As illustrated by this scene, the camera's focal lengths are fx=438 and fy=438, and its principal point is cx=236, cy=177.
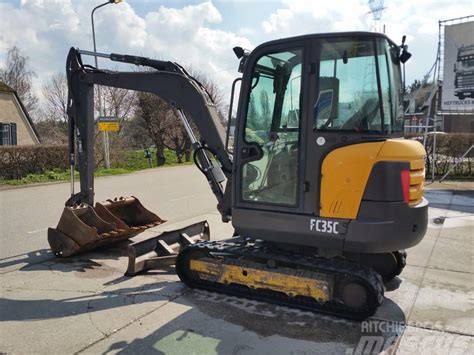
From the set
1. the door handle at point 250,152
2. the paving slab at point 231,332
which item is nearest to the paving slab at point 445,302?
the paving slab at point 231,332

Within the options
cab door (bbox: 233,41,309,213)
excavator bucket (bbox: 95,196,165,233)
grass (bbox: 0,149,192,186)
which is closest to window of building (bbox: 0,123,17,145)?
grass (bbox: 0,149,192,186)

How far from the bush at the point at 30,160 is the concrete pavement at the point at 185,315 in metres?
10.6

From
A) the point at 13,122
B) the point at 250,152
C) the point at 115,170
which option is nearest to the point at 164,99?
the point at 250,152

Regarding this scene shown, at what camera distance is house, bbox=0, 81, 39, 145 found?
2724 centimetres

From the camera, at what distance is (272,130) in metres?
4.50

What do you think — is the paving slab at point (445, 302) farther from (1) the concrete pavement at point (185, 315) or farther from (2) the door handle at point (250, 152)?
(2) the door handle at point (250, 152)

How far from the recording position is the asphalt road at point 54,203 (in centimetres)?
702

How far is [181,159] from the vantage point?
29.0 metres

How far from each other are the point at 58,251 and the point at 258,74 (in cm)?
389

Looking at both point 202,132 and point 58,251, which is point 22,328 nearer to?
point 58,251

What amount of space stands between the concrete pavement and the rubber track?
0.36 feet

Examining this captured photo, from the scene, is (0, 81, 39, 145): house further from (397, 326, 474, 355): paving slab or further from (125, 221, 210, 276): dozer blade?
(397, 326, 474, 355): paving slab

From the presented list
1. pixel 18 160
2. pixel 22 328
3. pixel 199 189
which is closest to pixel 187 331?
pixel 22 328

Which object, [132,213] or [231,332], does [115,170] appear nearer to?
[132,213]
